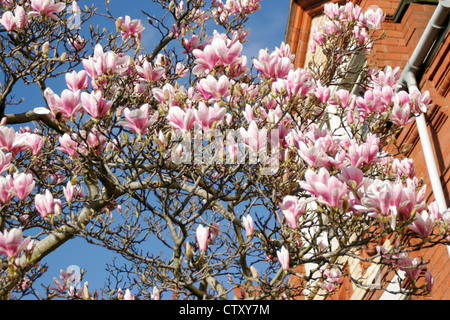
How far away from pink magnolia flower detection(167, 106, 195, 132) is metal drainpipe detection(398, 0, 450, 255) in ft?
11.0

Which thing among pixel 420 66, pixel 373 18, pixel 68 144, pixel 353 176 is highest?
pixel 373 18

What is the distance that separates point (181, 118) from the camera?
318 cm

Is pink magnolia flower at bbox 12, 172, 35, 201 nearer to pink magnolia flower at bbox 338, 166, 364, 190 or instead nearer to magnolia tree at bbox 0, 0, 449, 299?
magnolia tree at bbox 0, 0, 449, 299

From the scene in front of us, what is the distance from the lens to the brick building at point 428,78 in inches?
227

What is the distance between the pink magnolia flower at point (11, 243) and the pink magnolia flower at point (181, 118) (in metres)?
1.09

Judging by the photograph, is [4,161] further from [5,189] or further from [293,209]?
[293,209]

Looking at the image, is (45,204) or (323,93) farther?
(323,93)

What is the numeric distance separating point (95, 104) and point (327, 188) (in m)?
1.51

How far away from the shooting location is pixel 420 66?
6.48 meters

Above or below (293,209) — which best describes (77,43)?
above

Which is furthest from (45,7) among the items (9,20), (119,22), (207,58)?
(207,58)

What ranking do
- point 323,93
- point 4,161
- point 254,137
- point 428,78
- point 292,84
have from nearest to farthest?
point 254,137 < point 4,161 < point 292,84 < point 323,93 < point 428,78

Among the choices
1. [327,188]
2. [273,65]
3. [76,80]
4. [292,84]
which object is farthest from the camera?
[273,65]

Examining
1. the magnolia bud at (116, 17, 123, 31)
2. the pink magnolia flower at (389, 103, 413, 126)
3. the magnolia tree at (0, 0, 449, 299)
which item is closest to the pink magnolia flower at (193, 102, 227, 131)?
the magnolia tree at (0, 0, 449, 299)
